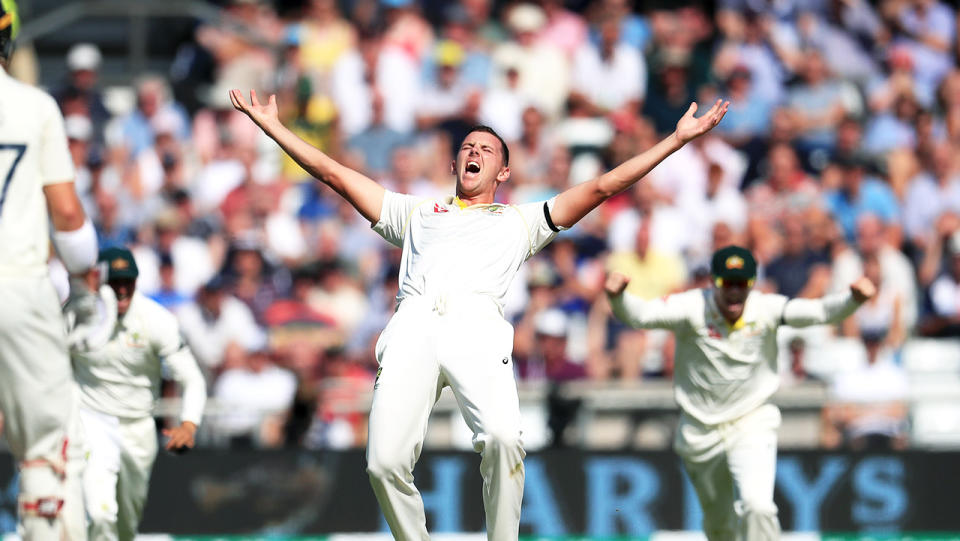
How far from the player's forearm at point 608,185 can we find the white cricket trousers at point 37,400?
3006mm

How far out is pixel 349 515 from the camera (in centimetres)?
1308

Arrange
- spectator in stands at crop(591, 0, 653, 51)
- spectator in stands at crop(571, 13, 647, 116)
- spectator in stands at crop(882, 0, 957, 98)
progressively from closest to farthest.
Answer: spectator in stands at crop(571, 13, 647, 116) < spectator in stands at crop(591, 0, 653, 51) < spectator in stands at crop(882, 0, 957, 98)

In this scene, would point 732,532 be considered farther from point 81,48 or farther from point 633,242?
point 81,48

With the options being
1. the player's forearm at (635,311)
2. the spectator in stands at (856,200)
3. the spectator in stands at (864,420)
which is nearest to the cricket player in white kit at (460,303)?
the player's forearm at (635,311)

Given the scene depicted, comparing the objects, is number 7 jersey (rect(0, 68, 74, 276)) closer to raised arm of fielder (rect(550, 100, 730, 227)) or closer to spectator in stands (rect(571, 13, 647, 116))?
raised arm of fielder (rect(550, 100, 730, 227))

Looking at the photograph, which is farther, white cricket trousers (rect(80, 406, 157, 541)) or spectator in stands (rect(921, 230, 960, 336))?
spectator in stands (rect(921, 230, 960, 336))

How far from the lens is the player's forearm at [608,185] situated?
8070 millimetres

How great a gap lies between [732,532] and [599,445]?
3.20m

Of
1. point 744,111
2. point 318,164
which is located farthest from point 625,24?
point 318,164

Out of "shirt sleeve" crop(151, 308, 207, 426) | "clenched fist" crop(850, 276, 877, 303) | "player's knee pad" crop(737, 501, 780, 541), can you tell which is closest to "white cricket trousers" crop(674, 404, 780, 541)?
"player's knee pad" crop(737, 501, 780, 541)

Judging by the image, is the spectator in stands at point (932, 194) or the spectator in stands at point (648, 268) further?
the spectator in stands at point (932, 194)

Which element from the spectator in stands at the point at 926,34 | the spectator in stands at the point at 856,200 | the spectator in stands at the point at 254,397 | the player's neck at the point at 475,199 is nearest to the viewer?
the player's neck at the point at 475,199

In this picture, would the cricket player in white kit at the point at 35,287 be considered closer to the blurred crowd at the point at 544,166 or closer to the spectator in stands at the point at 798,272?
the blurred crowd at the point at 544,166

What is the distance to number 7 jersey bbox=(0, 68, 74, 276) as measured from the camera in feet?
20.1
